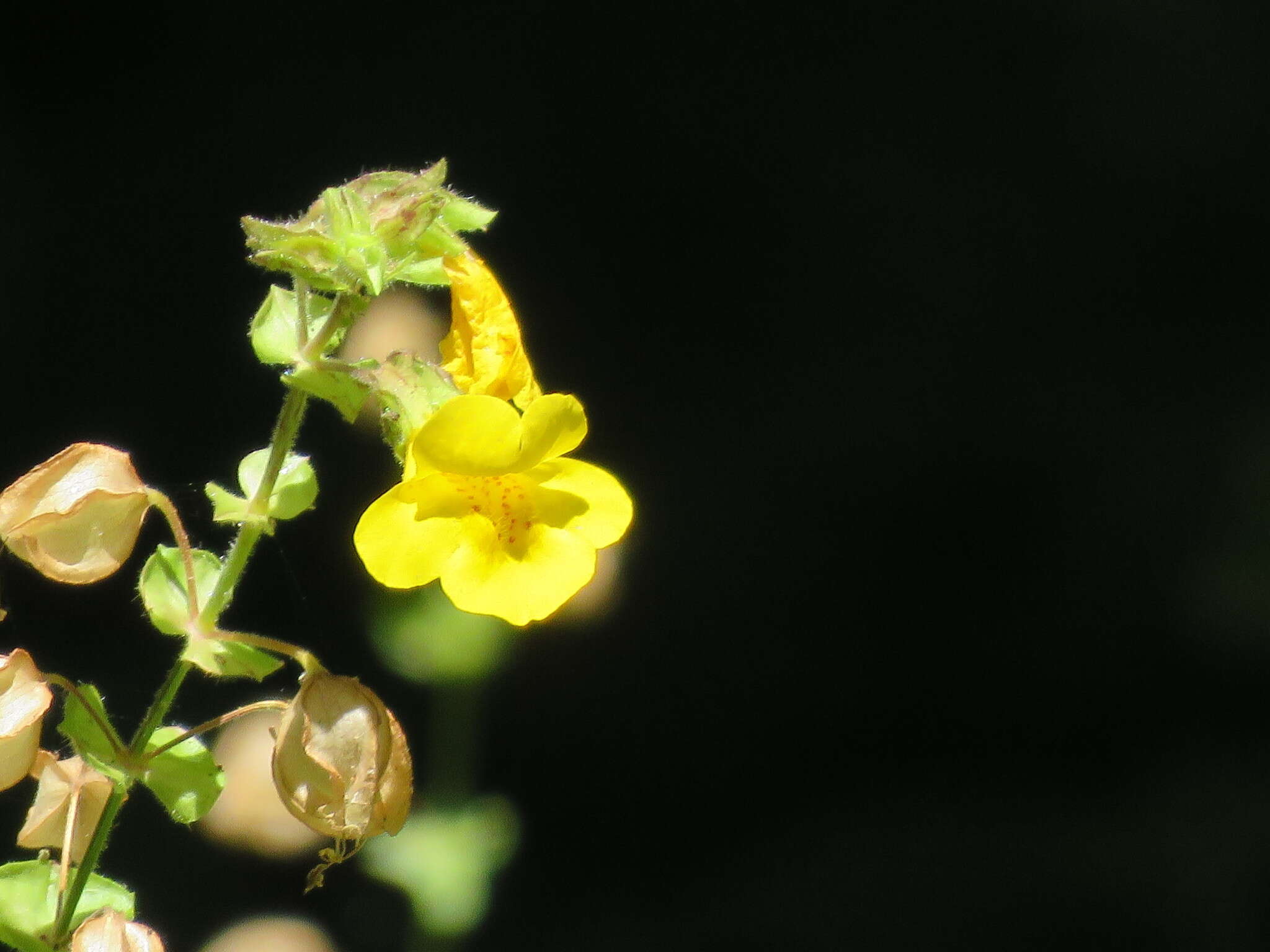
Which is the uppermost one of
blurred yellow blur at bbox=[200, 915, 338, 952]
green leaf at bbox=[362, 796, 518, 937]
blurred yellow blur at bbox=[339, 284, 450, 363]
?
blurred yellow blur at bbox=[339, 284, 450, 363]

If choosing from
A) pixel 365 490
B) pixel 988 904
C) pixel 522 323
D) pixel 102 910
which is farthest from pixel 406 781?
pixel 988 904

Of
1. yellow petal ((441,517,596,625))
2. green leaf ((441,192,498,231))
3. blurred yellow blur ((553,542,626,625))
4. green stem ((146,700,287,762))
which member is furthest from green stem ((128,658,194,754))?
blurred yellow blur ((553,542,626,625))

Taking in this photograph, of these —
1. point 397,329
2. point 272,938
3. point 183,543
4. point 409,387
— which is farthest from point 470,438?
point 272,938

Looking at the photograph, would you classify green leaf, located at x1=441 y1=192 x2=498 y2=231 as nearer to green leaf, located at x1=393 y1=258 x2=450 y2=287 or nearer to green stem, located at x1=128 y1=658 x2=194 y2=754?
green leaf, located at x1=393 y1=258 x2=450 y2=287

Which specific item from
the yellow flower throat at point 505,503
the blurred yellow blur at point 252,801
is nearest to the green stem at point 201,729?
the yellow flower throat at point 505,503

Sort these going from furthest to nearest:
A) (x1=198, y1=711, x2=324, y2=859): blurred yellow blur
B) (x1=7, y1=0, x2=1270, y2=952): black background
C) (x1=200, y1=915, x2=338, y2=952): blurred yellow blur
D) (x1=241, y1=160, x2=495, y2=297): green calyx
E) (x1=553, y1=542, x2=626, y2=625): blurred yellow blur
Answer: (x1=7, y1=0, x2=1270, y2=952): black background
(x1=200, y1=915, x2=338, y2=952): blurred yellow blur
(x1=553, y1=542, x2=626, y2=625): blurred yellow blur
(x1=198, y1=711, x2=324, y2=859): blurred yellow blur
(x1=241, y1=160, x2=495, y2=297): green calyx

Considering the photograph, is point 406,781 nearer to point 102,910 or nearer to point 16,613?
point 102,910

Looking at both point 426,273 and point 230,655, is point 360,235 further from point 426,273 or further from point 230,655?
point 230,655
